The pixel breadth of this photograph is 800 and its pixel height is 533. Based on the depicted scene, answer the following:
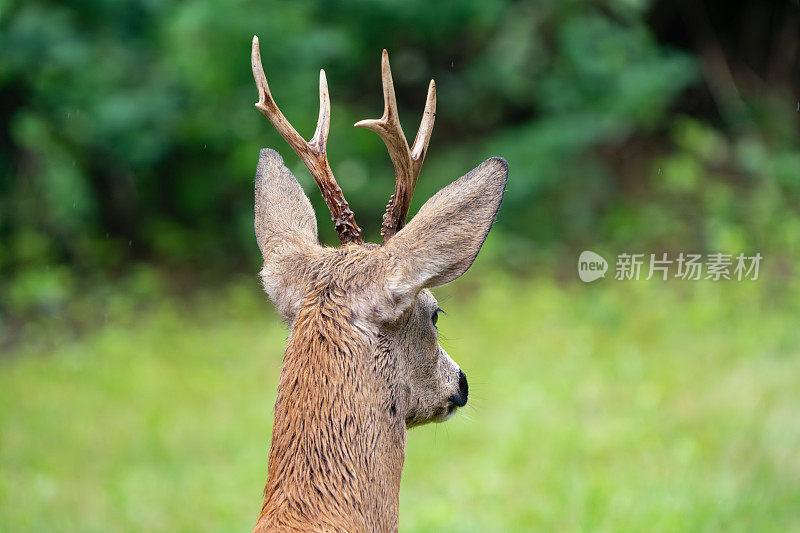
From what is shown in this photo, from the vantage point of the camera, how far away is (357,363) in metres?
2.40

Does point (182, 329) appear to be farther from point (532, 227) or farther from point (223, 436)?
A: point (532, 227)

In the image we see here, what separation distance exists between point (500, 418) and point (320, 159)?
11.9ft

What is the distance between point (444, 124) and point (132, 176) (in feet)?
10.3

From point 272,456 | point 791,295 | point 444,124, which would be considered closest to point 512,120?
point 444,124

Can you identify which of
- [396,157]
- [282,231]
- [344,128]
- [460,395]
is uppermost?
[344,128]

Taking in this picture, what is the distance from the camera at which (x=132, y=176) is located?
855 centimetres

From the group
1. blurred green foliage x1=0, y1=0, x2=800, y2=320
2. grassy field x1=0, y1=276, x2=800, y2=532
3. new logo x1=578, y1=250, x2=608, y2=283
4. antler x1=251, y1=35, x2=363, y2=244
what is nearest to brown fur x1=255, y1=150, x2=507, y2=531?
antler x1=251, y1=35, x2=363, y2=244

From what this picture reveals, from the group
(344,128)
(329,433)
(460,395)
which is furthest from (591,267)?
(329,433)

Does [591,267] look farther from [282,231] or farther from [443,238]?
[443,238]

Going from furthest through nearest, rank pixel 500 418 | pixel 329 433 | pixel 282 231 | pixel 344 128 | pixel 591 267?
pixel 591 267 < pixel 344 128 < pixel 500 418 < pixel 282 231 < pixel 329 433

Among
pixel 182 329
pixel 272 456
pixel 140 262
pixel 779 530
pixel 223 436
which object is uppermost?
pixel 140 262

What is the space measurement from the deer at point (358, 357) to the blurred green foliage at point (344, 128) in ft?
14.6

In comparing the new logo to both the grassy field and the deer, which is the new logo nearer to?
the grassy field

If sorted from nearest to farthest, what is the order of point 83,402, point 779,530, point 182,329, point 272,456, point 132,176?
point 272,456, point 779,530, point 83,402, point 182,329, point 132,176
